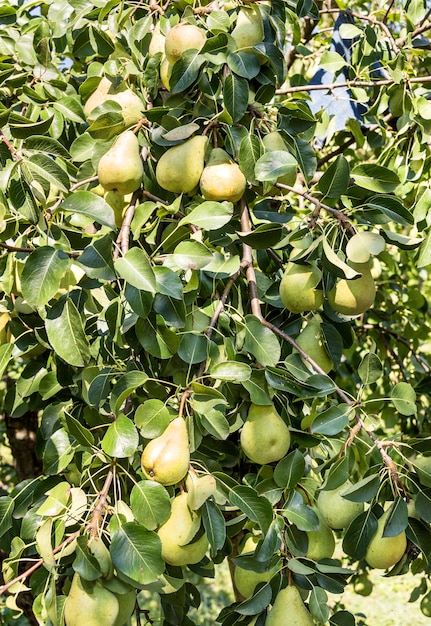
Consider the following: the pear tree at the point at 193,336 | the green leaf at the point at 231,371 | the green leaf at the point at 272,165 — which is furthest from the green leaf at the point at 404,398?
the green leaf at the point at 272,165

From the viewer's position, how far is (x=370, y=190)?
3.45 ft

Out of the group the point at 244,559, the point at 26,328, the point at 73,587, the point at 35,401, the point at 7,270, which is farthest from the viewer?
the point at 35,401

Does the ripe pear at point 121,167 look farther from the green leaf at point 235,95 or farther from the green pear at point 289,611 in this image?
the green pear at point 289,611

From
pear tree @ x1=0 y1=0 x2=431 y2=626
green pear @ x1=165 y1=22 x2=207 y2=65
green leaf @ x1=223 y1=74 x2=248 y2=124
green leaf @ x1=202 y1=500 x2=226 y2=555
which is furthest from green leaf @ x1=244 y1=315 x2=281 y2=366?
green pear @ x1=165 y1=22 x2=207 y2=65

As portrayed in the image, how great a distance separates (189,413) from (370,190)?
42 cm

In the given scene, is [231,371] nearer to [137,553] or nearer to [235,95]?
[137,553]

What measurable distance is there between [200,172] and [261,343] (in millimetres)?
279

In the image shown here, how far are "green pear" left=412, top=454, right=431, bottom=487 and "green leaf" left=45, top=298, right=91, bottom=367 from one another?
452 mm

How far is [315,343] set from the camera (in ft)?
3.76

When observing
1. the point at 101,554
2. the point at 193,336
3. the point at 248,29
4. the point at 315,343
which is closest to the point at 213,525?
the point at 101,554

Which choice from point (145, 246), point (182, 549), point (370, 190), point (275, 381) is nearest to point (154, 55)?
point (145, 246)

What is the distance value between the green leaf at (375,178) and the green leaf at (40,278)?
0.44 metres

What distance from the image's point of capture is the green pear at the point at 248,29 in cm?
117

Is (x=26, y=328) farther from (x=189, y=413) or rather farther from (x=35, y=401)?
(x=189, y=413)
